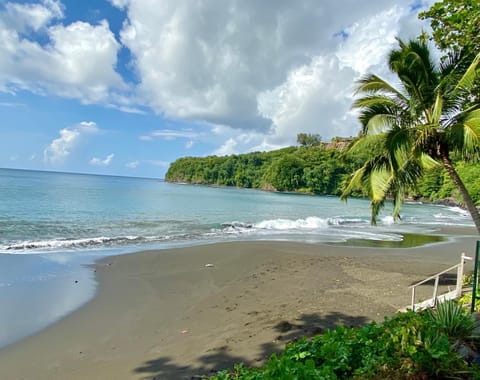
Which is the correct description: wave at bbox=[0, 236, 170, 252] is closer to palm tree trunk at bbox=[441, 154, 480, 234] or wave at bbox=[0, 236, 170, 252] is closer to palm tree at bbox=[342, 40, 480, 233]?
palm tree at bbox=[342, 40, 480, 233]

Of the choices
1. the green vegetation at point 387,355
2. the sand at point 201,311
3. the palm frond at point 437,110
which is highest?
the palm frond at point 437,110

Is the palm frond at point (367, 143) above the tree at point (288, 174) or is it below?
below

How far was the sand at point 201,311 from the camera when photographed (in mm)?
4590

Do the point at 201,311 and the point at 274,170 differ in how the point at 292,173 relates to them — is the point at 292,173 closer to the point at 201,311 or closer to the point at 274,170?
the point at 274,170

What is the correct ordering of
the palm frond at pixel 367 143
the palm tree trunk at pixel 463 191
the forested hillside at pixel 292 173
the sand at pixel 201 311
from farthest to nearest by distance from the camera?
the forested hillside at pixel 292 173 → the palm frond at pixel 367 143 → the palm tree trunk at pixel 463 191 → the sand at pixel 201 311

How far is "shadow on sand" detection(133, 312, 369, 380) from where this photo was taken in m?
4.19

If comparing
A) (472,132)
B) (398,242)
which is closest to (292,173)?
(398,242)

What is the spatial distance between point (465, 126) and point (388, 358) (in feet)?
18.1

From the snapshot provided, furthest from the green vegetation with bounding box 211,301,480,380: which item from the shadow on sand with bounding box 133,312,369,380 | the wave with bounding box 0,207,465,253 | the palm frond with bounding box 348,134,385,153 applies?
the wave with bounding box 0,207,465,253

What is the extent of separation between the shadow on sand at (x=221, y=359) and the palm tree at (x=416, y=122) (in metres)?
3.49

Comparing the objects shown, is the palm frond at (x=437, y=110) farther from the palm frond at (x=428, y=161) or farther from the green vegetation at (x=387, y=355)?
the green vegetation at (x=387, y=355)

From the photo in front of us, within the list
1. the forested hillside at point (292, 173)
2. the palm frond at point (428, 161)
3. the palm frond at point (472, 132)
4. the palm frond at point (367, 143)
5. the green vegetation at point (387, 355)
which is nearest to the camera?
the green vegetation at point (387, 355)

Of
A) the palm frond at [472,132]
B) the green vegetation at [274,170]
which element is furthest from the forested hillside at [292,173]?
the palm frond at [472,132]

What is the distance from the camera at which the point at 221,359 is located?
14.7ft
